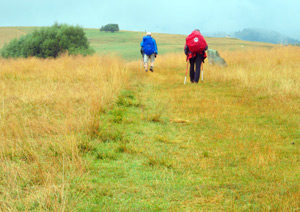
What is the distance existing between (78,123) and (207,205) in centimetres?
331

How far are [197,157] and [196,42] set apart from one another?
8.81 meters

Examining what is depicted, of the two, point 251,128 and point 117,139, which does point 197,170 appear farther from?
point 251,128

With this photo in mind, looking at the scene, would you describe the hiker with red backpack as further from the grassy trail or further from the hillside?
the hillside

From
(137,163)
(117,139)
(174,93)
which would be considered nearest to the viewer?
(137,163)

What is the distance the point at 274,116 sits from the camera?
8.17 meters

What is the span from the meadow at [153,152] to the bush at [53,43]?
17306 millimetres

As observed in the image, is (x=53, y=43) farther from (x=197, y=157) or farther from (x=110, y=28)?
(x=110, y=28)

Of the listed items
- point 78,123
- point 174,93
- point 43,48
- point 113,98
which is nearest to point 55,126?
point 78,123

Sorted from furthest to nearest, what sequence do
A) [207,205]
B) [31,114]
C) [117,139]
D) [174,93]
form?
[174,93] < [31,114] < [117,139] < [207,205]

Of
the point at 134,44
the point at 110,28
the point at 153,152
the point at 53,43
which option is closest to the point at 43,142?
the point at 153,152

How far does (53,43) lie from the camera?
27.8 metres

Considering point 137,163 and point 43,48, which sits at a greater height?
point 43,48

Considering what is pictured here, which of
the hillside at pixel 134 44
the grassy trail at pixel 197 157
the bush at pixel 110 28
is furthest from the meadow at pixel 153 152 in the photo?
the bush at pixel 110 28

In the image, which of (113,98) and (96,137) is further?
(113,98)
